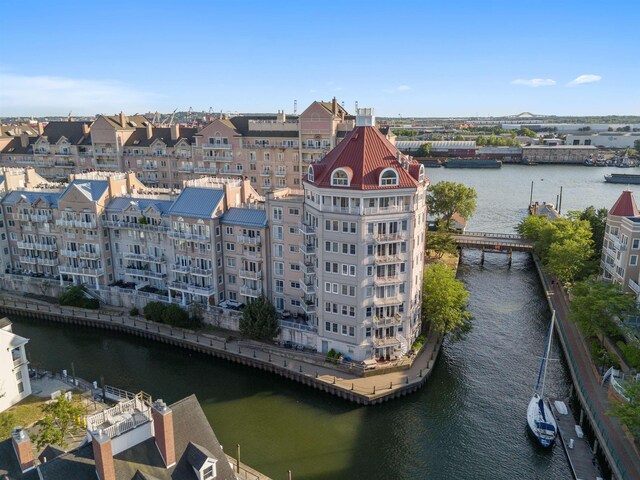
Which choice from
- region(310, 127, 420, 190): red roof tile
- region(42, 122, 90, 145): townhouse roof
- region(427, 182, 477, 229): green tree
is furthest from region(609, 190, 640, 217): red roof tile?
region(42, 122, 90, 145): townhouse roof

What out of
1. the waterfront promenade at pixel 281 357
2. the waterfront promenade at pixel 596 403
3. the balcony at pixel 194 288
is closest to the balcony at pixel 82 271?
the waterfront promenade at pixel 281 357

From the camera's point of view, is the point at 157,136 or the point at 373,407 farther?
the point at 157,136

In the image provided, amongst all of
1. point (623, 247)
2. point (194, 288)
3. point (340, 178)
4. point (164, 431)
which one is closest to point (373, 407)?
point (340, 178)

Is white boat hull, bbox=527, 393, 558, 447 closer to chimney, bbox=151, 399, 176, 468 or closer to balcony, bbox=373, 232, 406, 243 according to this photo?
balcony, bbox=373, 232, 406, 243

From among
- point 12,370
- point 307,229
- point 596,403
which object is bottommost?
point 596,403

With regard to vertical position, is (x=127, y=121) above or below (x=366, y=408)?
above

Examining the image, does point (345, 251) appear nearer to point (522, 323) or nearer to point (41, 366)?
point (522, 323)

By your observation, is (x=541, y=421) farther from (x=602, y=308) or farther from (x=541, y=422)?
(x=602, y=308)

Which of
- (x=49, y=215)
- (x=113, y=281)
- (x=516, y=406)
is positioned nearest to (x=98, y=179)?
(x=49, y=215)
